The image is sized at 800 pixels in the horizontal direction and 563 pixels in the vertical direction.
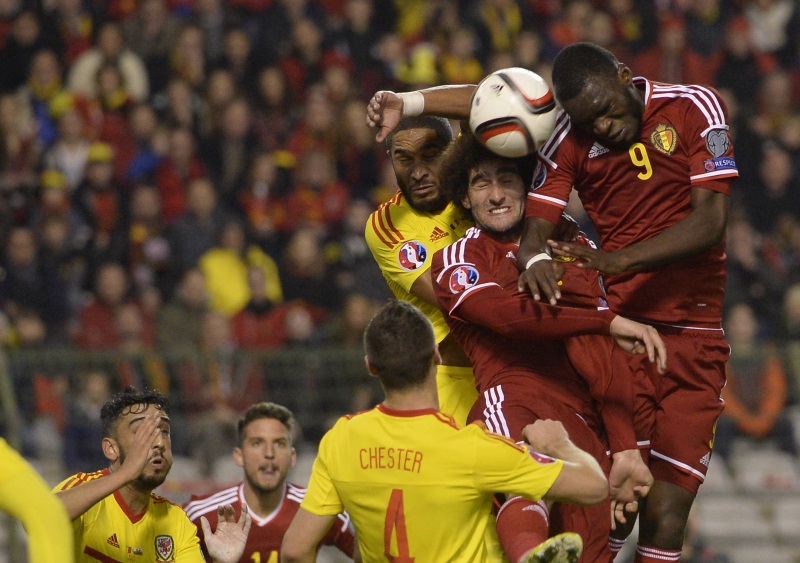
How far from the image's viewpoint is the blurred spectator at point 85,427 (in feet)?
31.7

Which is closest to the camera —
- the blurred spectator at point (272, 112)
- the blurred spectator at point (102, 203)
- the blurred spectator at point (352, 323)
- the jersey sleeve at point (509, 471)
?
the jersey sleeve at point (509, 471)

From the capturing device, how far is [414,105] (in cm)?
599

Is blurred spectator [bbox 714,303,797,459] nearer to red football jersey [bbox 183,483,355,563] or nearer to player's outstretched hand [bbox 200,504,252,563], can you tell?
red football jersey [bbox 183,483,355,563]

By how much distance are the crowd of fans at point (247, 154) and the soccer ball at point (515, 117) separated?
499 cm

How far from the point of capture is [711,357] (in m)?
5.76

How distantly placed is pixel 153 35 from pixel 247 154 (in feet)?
5.40

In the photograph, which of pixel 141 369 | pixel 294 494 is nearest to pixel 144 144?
pixel 141 369

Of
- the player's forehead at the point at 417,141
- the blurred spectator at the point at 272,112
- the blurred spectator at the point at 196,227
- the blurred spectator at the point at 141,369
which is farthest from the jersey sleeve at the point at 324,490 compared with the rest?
the blurred spectator at the point at 272,112

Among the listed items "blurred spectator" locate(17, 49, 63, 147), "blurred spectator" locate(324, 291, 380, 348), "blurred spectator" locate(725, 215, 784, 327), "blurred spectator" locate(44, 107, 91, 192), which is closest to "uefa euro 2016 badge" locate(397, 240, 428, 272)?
"blurred spectator" locate(324, 291, 380, 348)

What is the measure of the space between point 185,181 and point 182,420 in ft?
10.6

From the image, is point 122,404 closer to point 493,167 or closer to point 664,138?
point 493,167

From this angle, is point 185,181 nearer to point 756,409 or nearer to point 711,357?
point 756,409

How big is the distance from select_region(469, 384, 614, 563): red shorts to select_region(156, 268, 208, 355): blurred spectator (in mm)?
5673

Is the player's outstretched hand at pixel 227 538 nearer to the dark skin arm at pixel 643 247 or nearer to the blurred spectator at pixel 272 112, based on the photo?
the dark skin arm at pixel 643 247
